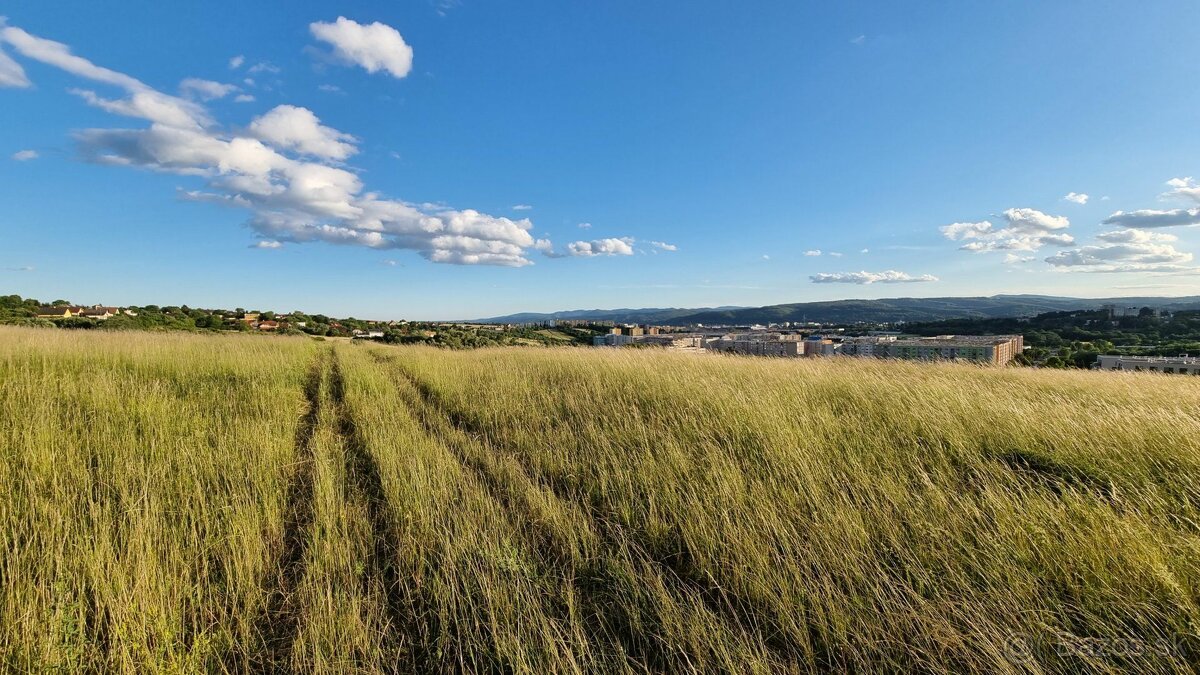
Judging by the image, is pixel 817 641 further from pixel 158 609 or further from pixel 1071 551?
pixel 158 609

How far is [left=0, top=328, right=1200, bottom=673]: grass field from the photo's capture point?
2.03 meters

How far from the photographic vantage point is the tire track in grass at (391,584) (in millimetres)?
2129

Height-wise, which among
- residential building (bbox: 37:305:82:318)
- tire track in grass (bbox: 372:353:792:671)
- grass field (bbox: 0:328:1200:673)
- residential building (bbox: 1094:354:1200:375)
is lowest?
tire track in grass (bbox: 372:353:792:671)

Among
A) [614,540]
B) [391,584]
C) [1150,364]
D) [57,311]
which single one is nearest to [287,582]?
[391,584]

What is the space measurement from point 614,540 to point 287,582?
207 cm

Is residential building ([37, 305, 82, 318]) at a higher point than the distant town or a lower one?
higher

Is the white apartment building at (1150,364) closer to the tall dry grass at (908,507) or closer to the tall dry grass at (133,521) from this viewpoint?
the tall dry grass at (908,507)

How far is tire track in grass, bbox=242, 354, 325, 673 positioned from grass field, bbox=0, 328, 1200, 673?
0.02 meters

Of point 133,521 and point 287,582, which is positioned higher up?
point 133,521

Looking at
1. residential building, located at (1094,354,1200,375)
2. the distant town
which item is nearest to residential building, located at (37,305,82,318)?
the distant town

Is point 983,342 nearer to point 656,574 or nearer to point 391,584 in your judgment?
point 656,574

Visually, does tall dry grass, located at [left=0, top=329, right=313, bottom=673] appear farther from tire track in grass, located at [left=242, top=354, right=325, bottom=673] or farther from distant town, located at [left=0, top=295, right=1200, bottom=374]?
distant town, located at [left=0, top=295, right=1200, bottom=374]

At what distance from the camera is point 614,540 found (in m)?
3.12

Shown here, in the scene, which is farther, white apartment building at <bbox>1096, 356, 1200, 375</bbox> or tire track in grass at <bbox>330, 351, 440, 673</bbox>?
white apartment building at <bbox>1096, 356, 1200, 375</bbox>
